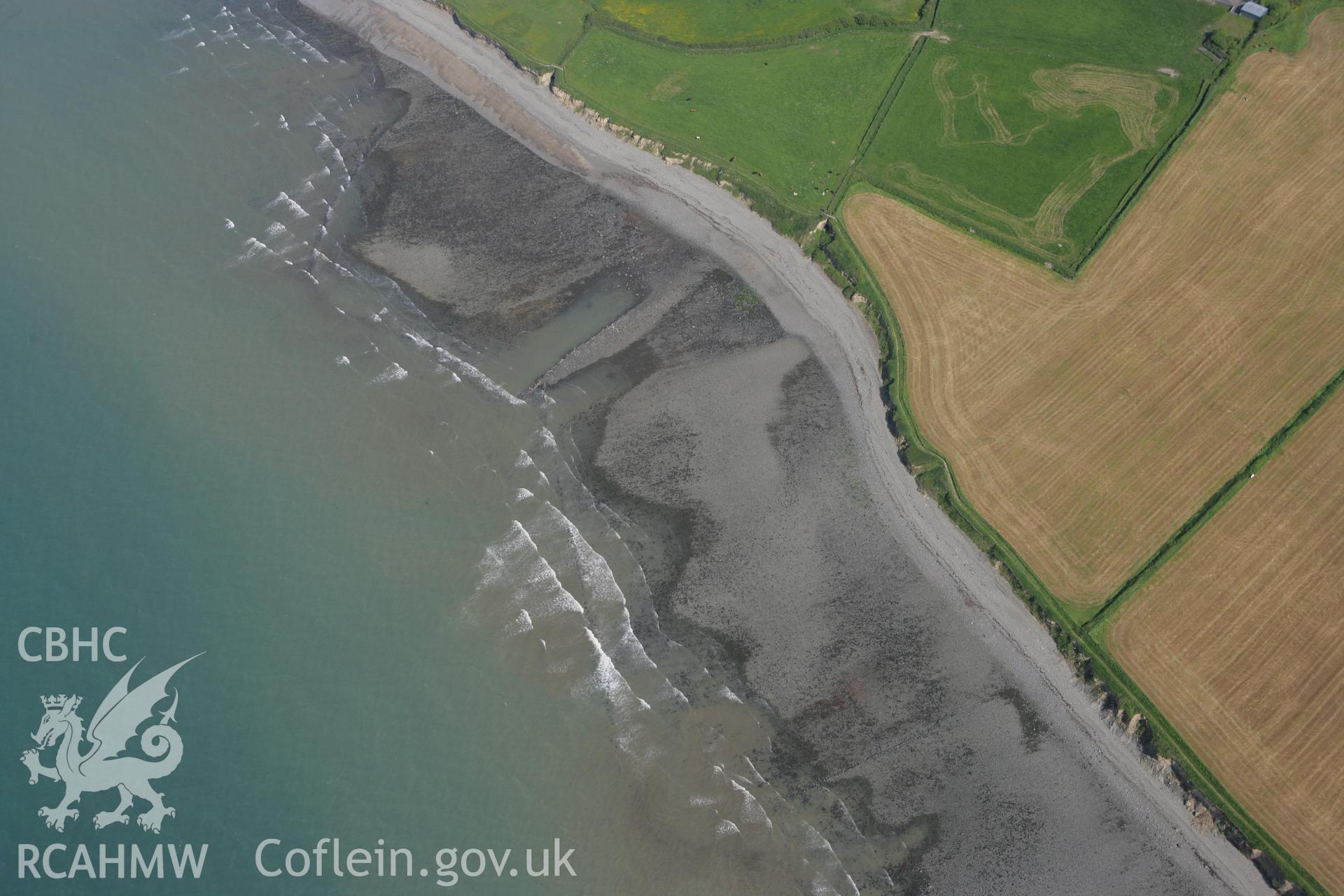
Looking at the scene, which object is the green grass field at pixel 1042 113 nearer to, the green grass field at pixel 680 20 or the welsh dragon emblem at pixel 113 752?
the green grass field at pixel 680 20

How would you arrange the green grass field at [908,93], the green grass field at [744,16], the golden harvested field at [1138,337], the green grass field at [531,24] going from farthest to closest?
1. the green grass field at [531,24]
2. the green grass field at [744,16]
3. the green grass field at [908,93]
4. the golden harvested field at [1138,337]

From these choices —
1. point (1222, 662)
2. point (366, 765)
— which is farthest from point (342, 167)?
point (1222, 662)

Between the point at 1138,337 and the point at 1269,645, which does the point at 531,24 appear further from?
the point at 1269,645

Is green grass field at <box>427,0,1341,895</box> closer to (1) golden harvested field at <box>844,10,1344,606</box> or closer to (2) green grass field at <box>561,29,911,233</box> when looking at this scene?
(2) green grass field at <box>561,29,911,233</box>

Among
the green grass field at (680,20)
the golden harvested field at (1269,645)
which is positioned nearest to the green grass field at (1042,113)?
the green grass field at (680,20)

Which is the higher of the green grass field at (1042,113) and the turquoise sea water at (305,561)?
the green grass field at (1042,113)

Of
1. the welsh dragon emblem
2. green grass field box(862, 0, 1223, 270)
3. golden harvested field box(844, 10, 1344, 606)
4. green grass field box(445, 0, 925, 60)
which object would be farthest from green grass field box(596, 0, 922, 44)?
the welsh dragon emblem

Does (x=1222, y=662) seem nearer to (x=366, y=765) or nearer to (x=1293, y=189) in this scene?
(x=1293, y=189)

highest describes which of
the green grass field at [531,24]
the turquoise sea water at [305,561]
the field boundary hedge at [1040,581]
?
the green grass field at [531,24]
